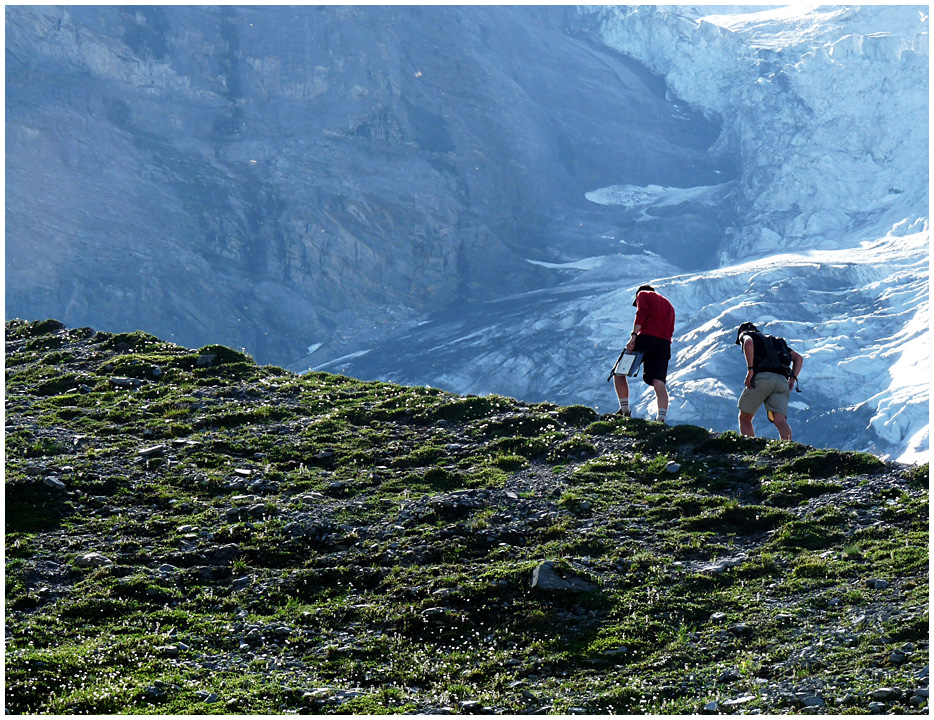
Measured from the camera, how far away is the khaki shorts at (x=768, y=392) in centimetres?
1783

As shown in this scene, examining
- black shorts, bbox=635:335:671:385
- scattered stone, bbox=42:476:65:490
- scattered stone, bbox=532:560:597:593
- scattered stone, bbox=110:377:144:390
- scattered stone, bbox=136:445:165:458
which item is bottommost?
scattered stone, bbox=532:560:597:593

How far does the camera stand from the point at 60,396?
2152cm

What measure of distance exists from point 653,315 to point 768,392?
108 inches

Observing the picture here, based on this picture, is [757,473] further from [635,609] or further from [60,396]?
[60,396]

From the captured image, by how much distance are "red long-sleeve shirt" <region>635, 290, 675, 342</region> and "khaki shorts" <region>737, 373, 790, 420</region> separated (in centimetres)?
201

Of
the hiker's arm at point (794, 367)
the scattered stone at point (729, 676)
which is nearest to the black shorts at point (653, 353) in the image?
the hiker's arm at point (794, 367)

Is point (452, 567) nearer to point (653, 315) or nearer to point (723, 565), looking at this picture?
point (723, 565)

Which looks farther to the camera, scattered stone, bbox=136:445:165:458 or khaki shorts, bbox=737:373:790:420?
khaki shorts, bbox=737:373:790:420

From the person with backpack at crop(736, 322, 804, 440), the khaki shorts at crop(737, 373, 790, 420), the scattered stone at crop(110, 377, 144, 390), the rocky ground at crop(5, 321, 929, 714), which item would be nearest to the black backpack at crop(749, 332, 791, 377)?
the person with backpack at crop(736, 322, 804, 440)

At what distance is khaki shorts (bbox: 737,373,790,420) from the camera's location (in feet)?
58.5

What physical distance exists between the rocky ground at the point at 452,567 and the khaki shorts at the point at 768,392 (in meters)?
1.26

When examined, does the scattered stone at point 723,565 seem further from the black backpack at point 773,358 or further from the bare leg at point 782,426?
the black backpack at point 773,358

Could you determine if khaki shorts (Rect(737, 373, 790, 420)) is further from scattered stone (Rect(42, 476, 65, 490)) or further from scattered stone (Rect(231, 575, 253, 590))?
scattered stone (Rect(42, 476, 65, 490))

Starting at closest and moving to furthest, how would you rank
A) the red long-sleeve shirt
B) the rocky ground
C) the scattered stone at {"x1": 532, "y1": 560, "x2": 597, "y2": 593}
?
the rocky ground < the scattered stone at {"x1": 532, "y1": 560, "x2": 597, "y2": 593} < the red long-sleeve shirt
